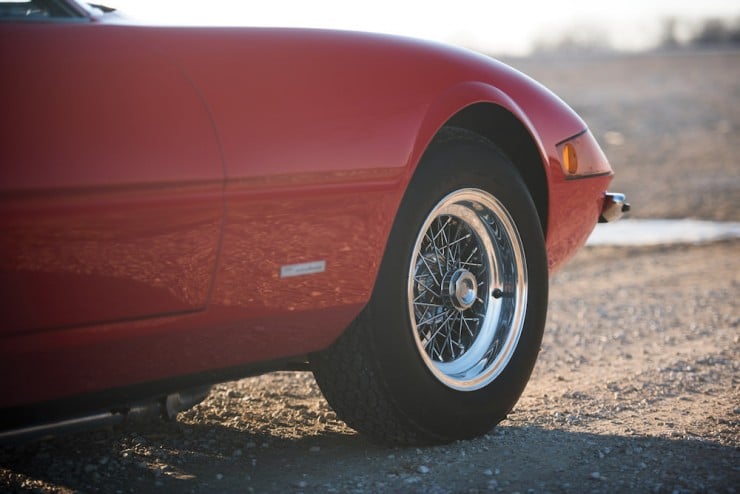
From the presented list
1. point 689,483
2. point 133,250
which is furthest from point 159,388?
point 689,483

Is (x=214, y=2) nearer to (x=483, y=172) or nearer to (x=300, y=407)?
(x=483, y=172)

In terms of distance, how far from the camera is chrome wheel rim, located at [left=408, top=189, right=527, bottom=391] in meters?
3.32

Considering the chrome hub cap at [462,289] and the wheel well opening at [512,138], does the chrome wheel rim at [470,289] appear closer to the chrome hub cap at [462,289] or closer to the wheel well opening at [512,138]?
the chrome hub cap at [462,289]

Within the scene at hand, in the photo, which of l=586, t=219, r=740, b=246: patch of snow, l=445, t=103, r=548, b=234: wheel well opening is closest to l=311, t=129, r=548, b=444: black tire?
l=445, t=103, r=548, b=234: wheel well opening

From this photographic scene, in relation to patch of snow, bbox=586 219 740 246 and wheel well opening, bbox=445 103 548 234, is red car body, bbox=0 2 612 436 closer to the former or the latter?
wheel well opening, bbox=445 103 548 234

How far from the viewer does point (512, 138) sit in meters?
3.56

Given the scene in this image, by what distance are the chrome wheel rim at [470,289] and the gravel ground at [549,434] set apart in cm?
28

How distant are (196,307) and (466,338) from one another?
119 cm

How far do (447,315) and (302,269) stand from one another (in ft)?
2.54

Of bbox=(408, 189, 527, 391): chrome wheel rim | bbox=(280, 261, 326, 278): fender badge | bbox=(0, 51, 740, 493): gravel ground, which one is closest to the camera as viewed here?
bbox=(280, 261, 326, 278): fender badge

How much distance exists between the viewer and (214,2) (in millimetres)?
3238

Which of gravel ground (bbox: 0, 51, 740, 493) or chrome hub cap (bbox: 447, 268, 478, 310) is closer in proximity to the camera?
gravel ground (bbox: 0, 51, 740, 493)

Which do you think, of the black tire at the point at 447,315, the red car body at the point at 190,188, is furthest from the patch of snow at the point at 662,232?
the red car body at the point at 190,188

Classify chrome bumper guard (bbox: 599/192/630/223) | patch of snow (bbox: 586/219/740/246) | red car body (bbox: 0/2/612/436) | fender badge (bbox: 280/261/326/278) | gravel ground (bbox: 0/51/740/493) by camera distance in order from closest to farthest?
red car body (bbox: 0/2/612/436) → fender badge (bbox: 280/261/326/278) → gravel ground (bbox: 0/51/740/493) → chrome bumper guard (bbox: 599/192/630/223) → patch of snow (bbox: 586/219/740/246)
